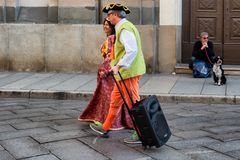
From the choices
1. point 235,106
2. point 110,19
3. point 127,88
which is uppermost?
point 110,19

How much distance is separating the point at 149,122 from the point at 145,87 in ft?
16.5

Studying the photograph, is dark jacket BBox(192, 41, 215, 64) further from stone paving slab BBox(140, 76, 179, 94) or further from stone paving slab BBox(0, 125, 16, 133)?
stone paving slab BBox(0, 125, 16, 133)

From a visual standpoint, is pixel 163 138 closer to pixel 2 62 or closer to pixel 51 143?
pixel 51 143

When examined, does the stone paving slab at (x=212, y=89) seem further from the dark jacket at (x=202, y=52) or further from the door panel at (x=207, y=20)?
the door panel at (x=207, y=20)

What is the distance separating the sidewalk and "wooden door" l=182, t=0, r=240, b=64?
1162 mm

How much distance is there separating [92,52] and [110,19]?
678cm

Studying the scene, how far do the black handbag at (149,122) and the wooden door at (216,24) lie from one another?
7514mm

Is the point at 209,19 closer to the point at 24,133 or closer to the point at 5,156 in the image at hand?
the point at 24,133

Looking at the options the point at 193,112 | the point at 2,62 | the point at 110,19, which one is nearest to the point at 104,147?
the point at 110,19

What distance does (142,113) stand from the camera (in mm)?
5492

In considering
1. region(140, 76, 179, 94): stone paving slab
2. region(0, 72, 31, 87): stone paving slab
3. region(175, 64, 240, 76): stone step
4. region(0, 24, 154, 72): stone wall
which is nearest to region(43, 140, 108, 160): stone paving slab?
region(140, 76, 179, 94): stone paving slab

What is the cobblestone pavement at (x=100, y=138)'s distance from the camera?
5633 millimetres

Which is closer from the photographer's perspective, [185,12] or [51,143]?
[51,143]

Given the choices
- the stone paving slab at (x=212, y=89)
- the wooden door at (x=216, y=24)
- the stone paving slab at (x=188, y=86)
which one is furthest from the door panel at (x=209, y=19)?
the stone paving slab at (x=212, y=89)
